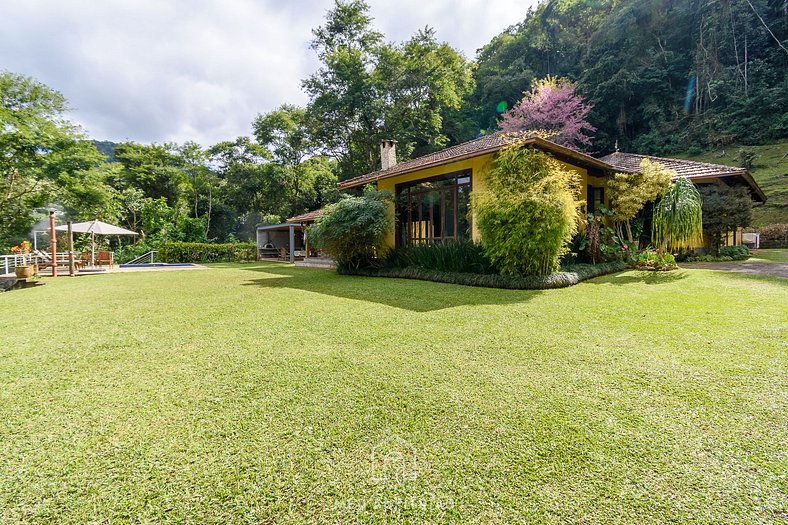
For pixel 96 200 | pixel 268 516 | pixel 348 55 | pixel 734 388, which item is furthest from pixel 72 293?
Answer: pixel 348 55

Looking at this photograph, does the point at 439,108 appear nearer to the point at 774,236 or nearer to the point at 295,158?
the point at 295,158

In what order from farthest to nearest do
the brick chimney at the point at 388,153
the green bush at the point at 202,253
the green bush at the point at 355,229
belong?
the green bush at the point at 202,253, the brick chimney at the point at 388,153, the green bush at the point at 355,229

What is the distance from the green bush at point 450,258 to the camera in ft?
29.6

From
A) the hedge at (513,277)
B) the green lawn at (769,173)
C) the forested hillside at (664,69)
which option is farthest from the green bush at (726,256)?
the forested hillside at (664,69)

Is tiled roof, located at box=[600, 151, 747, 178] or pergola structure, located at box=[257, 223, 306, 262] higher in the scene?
tiled roof, located at box=[600, 151, 747, 178]

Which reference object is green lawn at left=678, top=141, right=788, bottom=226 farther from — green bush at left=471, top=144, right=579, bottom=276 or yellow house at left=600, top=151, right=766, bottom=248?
green bush at left=471, top=144, right=579, bottom=276

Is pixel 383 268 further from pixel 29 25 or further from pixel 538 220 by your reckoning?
pixel 29 25

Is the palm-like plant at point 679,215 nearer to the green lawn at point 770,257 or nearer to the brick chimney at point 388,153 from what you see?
the green lawn at point 770,257

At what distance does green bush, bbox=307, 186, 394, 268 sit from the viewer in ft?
35.9

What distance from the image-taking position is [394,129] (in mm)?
24781

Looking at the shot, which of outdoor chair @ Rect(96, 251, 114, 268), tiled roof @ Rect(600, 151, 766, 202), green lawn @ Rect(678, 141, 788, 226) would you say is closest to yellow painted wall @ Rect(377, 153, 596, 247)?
tiled roof @ Rect(600, 151, 766, 202)

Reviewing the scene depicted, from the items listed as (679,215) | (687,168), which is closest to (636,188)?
(679,215)

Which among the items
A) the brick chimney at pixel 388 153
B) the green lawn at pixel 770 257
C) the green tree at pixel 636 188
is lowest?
the green lawn at pixel 770 257

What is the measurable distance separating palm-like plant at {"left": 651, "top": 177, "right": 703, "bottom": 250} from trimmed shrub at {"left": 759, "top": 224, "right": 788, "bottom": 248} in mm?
16891
